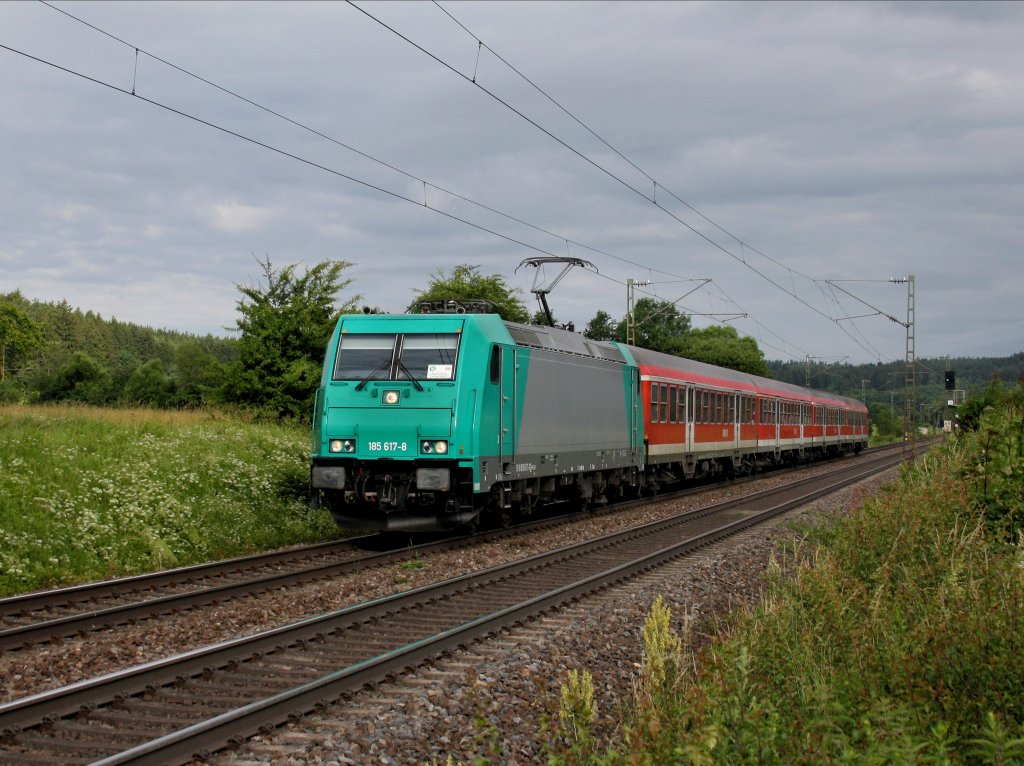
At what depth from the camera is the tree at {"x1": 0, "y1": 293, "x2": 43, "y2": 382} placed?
166 feet

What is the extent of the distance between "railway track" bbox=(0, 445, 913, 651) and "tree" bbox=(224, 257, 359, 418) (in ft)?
32.2

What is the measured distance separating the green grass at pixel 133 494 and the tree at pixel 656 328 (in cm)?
3497

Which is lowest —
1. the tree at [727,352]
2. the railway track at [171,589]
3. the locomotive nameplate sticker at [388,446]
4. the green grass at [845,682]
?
the railway track at [171,589]

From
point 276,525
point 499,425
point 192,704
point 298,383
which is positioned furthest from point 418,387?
point 298,383

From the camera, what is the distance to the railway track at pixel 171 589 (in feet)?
29.0

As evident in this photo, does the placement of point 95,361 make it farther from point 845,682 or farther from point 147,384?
point 845,682

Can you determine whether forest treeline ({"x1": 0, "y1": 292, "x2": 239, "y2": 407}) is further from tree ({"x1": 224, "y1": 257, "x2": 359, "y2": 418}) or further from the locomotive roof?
the locomotive roof

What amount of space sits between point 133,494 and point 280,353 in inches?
406

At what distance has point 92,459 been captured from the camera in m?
15.1

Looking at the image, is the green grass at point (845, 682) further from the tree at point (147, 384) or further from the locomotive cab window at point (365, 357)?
the tree at point (147, 384)

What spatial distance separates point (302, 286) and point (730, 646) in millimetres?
20067

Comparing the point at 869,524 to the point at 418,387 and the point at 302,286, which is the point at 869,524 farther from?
the point at 302,286

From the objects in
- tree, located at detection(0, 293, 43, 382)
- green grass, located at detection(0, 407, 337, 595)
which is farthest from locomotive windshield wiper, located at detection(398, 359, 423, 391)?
tree, located at detection(0, 293, 43, 382)

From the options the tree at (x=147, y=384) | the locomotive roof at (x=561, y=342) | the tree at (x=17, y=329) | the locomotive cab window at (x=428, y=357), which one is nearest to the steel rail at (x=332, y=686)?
the locomotive cab window at (x=428, y=357)
